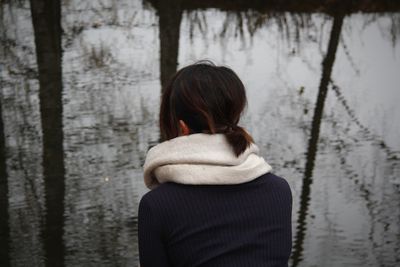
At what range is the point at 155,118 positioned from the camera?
7047 millimetres

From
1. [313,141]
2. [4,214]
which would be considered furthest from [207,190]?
[313,141]

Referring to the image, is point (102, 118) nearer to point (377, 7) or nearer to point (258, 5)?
point (258, 5)

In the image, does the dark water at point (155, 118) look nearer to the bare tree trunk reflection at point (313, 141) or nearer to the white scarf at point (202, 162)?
the bare tree trunk reflection at point (313, 141)

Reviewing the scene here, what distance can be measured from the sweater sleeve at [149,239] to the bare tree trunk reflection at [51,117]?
256 cm

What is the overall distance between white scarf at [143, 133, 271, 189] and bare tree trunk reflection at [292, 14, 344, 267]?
268cm

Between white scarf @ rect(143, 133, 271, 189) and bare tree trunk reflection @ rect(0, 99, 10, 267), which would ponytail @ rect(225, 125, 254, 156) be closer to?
white scarf @ rect(143, 133, 271, 189)

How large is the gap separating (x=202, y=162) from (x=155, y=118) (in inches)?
204

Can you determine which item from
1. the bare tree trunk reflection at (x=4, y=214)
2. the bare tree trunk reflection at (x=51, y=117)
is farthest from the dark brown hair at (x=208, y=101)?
the bare tree trunk reflection at (x=4, y=214)

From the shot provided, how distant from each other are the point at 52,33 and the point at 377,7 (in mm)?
7116

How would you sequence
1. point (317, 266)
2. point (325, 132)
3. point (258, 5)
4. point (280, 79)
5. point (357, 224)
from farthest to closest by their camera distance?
point (258, 5) < point (280, 79) < point (325, 132) < point (357, 224) < point (317, 266)

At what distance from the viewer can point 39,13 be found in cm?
1079

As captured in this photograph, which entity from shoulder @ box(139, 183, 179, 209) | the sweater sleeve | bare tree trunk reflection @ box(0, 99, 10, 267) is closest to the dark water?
bare tree trunk reflection @ box(0, 99, 10, 267)

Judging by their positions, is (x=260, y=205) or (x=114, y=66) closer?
(x=260, y=205)

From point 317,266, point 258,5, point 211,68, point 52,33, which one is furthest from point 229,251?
point 258,5
